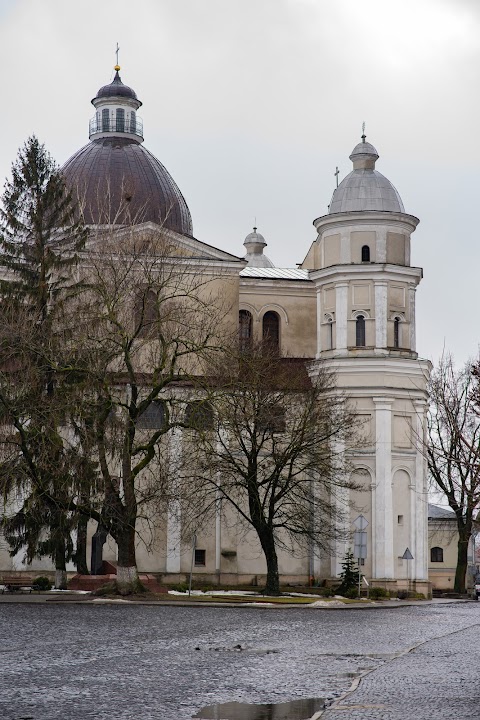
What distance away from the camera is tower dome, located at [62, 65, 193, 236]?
5875 centimetres

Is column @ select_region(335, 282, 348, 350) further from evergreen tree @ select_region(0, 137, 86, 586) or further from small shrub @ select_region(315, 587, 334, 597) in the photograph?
evergreen tree @ select_region(0, 137, 86, 586)

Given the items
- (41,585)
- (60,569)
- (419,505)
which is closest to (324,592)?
(419,505)

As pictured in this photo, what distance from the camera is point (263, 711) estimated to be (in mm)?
12508

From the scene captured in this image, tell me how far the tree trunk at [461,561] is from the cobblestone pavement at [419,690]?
43.7 metres

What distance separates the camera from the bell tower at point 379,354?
55.6 meters

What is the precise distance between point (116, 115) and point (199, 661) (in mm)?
51357

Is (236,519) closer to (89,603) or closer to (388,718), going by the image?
(89,603)

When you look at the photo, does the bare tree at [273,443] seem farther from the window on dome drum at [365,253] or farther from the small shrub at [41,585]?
the window on dome drum at [365,253]

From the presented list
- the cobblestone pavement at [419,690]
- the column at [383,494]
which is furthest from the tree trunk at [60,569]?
the cobblestone pavement at [419,690]

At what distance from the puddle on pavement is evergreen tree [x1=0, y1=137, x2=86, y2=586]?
23090 millimetres

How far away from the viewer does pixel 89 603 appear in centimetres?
3419

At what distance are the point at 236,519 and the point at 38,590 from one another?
13918 millimetres

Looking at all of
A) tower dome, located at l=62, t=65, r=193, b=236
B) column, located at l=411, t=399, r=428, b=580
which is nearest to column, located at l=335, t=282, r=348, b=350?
column, located at l=411, t=399, r=428, b=580

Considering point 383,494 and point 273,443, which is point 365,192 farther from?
point 273,443
